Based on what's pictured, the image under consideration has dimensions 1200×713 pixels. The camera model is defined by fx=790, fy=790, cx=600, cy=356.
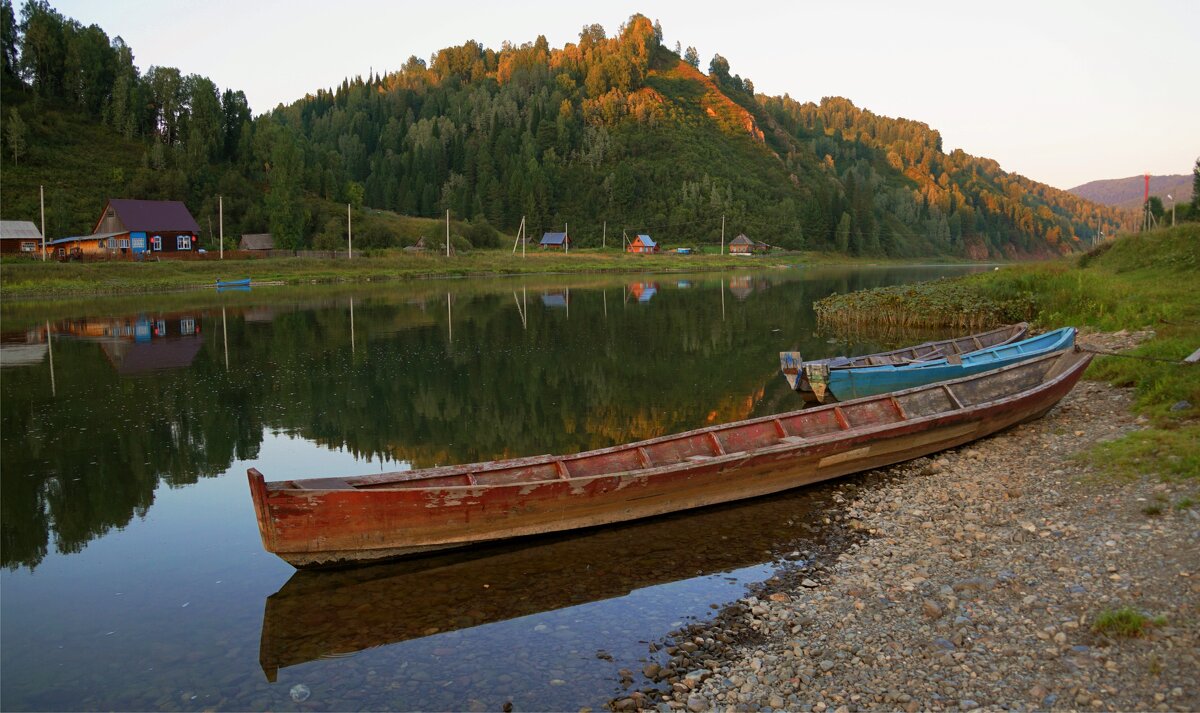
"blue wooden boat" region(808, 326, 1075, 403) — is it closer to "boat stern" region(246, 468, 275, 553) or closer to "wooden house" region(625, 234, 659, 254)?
"boat stern" region(246, 468, 275, 553)

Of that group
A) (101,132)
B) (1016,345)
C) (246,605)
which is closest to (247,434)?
(246,605)

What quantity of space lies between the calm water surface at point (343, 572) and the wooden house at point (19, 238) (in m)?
55.4

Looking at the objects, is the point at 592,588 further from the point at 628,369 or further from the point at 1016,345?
the point at 628,369

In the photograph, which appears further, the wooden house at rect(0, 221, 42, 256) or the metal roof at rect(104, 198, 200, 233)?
the metal roof at rect(104, 198, 200, 233)

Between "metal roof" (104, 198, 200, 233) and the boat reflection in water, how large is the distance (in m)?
93.8

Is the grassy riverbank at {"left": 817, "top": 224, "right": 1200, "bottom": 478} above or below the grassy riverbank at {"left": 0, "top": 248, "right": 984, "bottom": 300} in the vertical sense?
below

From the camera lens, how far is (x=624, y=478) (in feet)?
43.0

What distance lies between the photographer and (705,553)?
12867 millimetres

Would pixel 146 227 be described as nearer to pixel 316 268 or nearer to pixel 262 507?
pixel 316 268

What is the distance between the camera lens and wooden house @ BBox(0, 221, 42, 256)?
83.2 metres

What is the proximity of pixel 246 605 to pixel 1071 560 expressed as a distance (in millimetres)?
11397

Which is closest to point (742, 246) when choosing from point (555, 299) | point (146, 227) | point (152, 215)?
point (555, 299)

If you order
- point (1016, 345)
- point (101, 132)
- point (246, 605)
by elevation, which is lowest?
point (246, 605)

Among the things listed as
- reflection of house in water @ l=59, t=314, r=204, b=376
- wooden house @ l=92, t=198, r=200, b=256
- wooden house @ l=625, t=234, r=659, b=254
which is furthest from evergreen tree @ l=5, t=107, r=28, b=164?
wooden house @ l=625, t=234, r=659, b=254
